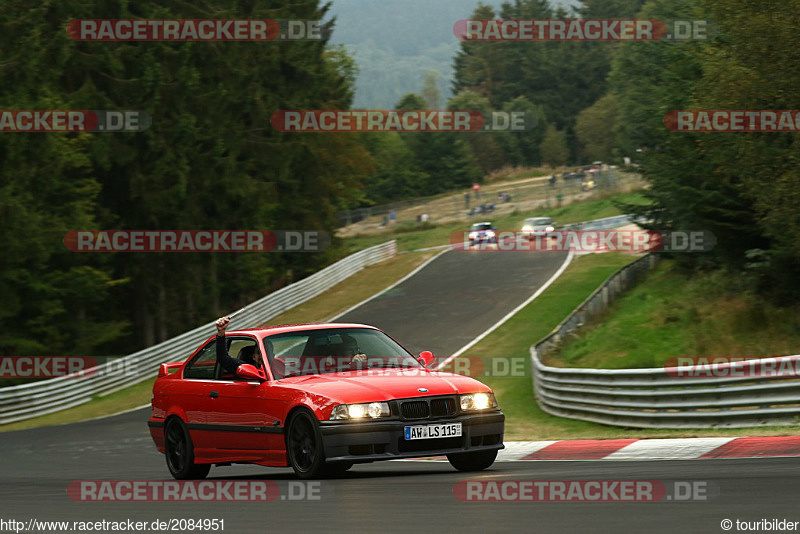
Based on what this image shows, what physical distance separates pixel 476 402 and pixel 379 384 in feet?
2.95

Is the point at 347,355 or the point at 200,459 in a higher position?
the point at 347,355

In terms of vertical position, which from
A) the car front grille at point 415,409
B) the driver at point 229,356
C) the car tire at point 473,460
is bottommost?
the car tire at point 473,460

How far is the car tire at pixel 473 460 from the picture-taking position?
11367 millimetres

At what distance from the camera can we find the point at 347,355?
11758 mm

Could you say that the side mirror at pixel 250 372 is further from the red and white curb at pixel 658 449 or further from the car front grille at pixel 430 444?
the red and white curb at pixel 658 449

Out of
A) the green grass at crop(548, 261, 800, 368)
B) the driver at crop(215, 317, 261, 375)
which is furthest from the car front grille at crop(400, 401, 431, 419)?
the green grass at crop(548, 261, 800, 368)

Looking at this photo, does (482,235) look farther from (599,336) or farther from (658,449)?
(658,449)

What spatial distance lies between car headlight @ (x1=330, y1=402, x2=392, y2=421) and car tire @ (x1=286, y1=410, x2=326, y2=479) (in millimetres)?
203

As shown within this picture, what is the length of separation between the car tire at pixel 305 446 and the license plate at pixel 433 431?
0.77 metres

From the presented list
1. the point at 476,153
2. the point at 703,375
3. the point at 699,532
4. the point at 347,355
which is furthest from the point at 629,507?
the point at 476,153

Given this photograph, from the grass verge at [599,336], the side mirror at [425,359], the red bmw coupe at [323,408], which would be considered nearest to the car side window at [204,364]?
the red bmw coupe at [323,408]

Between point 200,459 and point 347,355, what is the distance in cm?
192

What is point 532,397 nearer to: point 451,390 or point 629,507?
point 451,390

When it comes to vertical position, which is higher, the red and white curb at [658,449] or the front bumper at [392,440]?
the front bumper at [392,440]
